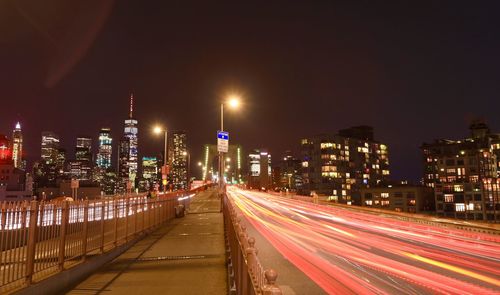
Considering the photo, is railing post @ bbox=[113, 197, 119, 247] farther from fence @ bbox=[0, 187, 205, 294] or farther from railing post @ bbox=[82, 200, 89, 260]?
railing post @ bbox=[82, 200, 89, 260]

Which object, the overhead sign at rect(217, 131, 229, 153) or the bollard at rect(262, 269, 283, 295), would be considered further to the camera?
the overhead sign at rect(217, 131, 229, 153)

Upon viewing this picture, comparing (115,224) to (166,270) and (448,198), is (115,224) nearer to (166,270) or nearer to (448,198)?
(166,270)

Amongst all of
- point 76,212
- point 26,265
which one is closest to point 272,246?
point 76,212

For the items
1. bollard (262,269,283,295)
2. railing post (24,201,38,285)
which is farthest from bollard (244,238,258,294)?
railing post (24,201,38,285)

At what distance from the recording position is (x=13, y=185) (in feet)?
390

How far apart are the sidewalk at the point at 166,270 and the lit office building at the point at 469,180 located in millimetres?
94537

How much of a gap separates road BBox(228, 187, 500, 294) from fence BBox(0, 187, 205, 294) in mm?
5195

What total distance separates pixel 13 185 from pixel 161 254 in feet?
400

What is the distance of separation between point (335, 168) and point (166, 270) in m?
143

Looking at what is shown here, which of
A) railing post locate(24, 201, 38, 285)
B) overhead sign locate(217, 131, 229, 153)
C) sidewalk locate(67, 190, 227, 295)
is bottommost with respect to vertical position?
sidewalk locate(67, 190, 227, 295)

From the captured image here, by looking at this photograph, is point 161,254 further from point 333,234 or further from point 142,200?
point 333,234

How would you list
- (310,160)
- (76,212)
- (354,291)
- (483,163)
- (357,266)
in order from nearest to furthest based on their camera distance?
(354,291) → (76,212) → (357,266) → (483,163) → (310,160)

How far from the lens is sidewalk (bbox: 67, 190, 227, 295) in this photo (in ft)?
33.2

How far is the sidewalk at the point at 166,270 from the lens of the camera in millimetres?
10117
